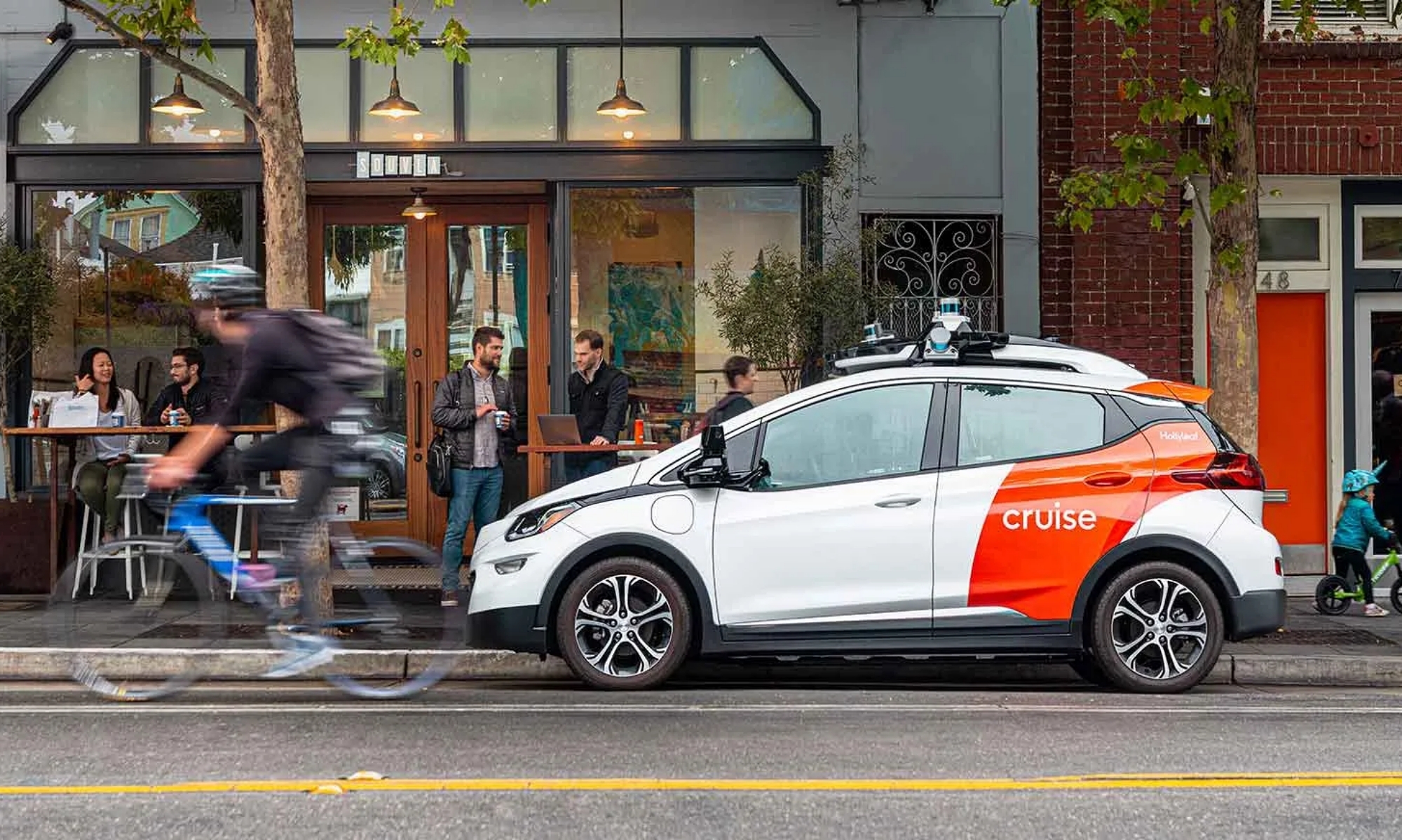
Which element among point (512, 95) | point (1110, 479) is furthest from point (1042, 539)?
point (512, 95)

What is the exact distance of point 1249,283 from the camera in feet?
34.7

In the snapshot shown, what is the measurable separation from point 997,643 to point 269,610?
3.82m

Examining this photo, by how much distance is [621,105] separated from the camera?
13.2 meters

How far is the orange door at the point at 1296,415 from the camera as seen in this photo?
550 inches

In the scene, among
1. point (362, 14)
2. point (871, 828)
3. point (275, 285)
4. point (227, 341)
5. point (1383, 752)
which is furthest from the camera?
point (362, 14)

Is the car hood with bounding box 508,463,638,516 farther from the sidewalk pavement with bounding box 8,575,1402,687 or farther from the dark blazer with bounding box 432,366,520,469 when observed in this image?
the dark blazer with bounding box 432,366,520,469

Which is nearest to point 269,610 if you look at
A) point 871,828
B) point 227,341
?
point 227,341

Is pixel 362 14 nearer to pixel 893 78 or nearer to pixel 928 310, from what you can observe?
pixel 893 78

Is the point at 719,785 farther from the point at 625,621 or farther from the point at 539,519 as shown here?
the point at 539,519

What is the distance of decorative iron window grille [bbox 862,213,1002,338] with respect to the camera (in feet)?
44.7

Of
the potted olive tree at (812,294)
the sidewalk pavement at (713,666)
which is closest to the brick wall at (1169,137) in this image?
the potted olive tree at (812,294)

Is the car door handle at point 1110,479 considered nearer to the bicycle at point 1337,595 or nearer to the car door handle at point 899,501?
the car door handle at point 899,501

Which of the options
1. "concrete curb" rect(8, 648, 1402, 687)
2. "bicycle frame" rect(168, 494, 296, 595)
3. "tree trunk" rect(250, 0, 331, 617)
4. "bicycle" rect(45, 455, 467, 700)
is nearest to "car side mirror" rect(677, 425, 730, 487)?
"concrete curb" rect(8, 648, 1402, 687)

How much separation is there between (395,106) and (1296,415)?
8395mm
